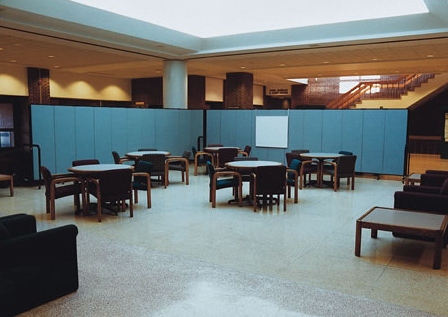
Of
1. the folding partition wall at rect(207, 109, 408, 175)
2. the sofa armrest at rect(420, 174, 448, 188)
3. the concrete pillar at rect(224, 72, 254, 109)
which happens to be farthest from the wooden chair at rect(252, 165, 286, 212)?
the concrete pillar at rect(224, 72, 254, 109)

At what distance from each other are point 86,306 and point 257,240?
251 cm

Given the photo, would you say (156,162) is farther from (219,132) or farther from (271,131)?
(219,132)

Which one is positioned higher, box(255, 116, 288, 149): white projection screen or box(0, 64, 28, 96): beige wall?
box(0, 64, 28, 96): beige wall

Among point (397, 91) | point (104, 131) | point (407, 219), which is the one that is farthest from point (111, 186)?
point (397, 91)

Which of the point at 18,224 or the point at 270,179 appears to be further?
the point at 270,179

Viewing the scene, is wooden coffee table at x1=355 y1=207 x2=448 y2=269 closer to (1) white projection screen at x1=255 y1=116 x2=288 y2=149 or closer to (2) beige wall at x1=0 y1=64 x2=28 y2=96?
(1) white projection screen at x1=255 y1=116 x2=288 y2=149

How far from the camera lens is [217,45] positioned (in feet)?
41.5

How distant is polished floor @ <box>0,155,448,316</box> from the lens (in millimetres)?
3962

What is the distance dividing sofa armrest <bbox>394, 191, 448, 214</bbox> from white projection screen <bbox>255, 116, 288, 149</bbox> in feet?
24.2

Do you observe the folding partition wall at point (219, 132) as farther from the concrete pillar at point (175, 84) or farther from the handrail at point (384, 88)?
the handrail at point (384, 88)

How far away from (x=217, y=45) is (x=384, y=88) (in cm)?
938

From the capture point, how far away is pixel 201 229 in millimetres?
5961

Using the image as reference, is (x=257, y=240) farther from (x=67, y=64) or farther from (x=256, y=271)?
(x=67, y=64)

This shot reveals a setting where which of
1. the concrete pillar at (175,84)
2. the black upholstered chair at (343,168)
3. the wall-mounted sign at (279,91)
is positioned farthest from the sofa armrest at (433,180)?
the wall-mounted sign at (279,91)
